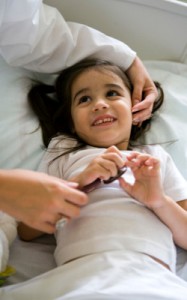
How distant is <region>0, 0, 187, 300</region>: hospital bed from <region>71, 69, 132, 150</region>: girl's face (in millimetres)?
123

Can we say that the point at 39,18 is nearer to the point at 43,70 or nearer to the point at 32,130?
the point at 43,70

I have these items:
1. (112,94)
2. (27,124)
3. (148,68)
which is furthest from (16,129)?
(148,68)

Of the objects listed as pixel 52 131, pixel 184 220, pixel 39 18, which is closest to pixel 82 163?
pixel 52 131

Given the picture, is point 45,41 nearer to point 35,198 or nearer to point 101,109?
point 101,109

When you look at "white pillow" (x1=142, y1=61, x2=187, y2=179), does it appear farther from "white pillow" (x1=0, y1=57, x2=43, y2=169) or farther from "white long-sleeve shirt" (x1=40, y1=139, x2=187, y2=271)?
"white pillow" (x1=0, y1=57, x2=43, y2=169)

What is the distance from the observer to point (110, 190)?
2.80ft

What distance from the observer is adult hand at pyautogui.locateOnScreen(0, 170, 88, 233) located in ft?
2.06

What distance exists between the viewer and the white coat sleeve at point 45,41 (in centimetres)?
89

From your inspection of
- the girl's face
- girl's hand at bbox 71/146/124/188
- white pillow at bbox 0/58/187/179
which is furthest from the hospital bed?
girl's hand at bbox 71/146/124/188

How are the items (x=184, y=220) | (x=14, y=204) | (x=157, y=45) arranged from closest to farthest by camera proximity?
(x=14, y=204), (x=184, y=220), (x=157, y=45)

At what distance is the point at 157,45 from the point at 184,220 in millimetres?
656

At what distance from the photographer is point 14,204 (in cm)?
63

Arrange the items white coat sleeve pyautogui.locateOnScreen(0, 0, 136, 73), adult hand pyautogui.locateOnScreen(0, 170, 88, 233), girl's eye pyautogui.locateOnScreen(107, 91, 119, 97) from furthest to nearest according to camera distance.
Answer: girl's eye pyautogui.locateOnScreen(107, 91, 119, 97), white coat sleeve pyautogui.locateOnScreen(0, 0, 136, 73), adult hand pyautogui.locateOnScreen(0, 170, 88, 233)

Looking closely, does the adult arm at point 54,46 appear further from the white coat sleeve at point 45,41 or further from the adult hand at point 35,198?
the adult hand at point 35,198
